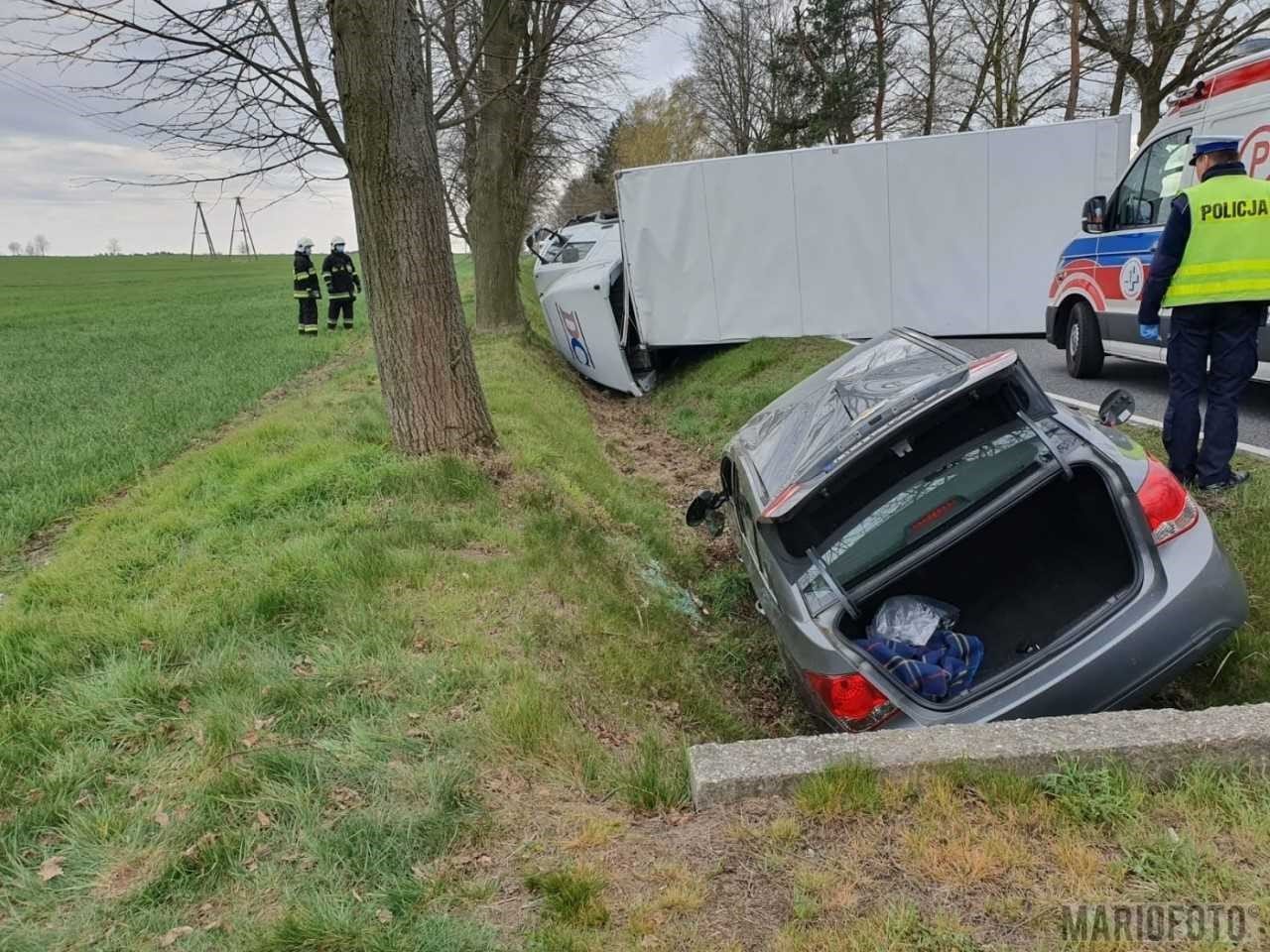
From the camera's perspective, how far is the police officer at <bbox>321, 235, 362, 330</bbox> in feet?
57.6

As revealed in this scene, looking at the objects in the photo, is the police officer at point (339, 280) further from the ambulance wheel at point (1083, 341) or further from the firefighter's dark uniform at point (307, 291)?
the ambulance wheel at point (1083, 341)

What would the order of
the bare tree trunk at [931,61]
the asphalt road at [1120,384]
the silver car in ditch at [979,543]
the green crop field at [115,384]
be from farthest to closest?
the bare tree trunk at [931,61] → the green crop field at [115,384] → the asphalt road at [1120,384] → the silver car in ditch at [979,543]

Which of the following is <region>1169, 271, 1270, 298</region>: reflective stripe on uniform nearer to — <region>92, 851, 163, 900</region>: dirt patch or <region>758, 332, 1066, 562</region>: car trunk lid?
<region>758, 332, 1066, 562</region>: car trunk lid

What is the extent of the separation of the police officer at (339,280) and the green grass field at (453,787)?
541 inches

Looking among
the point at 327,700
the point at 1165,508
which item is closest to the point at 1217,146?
the point at 1165,508

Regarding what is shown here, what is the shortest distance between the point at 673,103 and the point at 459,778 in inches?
1969

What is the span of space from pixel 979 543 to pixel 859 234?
7158 mm

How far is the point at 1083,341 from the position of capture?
7.98 meters

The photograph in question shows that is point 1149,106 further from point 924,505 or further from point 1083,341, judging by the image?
point 924,505

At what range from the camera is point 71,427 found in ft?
29.6

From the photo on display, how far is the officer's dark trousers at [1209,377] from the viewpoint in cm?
471

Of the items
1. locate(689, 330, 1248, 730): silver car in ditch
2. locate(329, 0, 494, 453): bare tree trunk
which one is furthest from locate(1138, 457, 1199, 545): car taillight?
locate(329, 0, 494, 453): bare tree trunk

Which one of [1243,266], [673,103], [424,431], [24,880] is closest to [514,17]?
[424,431]

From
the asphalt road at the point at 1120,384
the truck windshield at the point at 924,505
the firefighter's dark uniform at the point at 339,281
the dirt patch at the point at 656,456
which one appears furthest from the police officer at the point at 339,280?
the truck windshield at the point at 924,505
